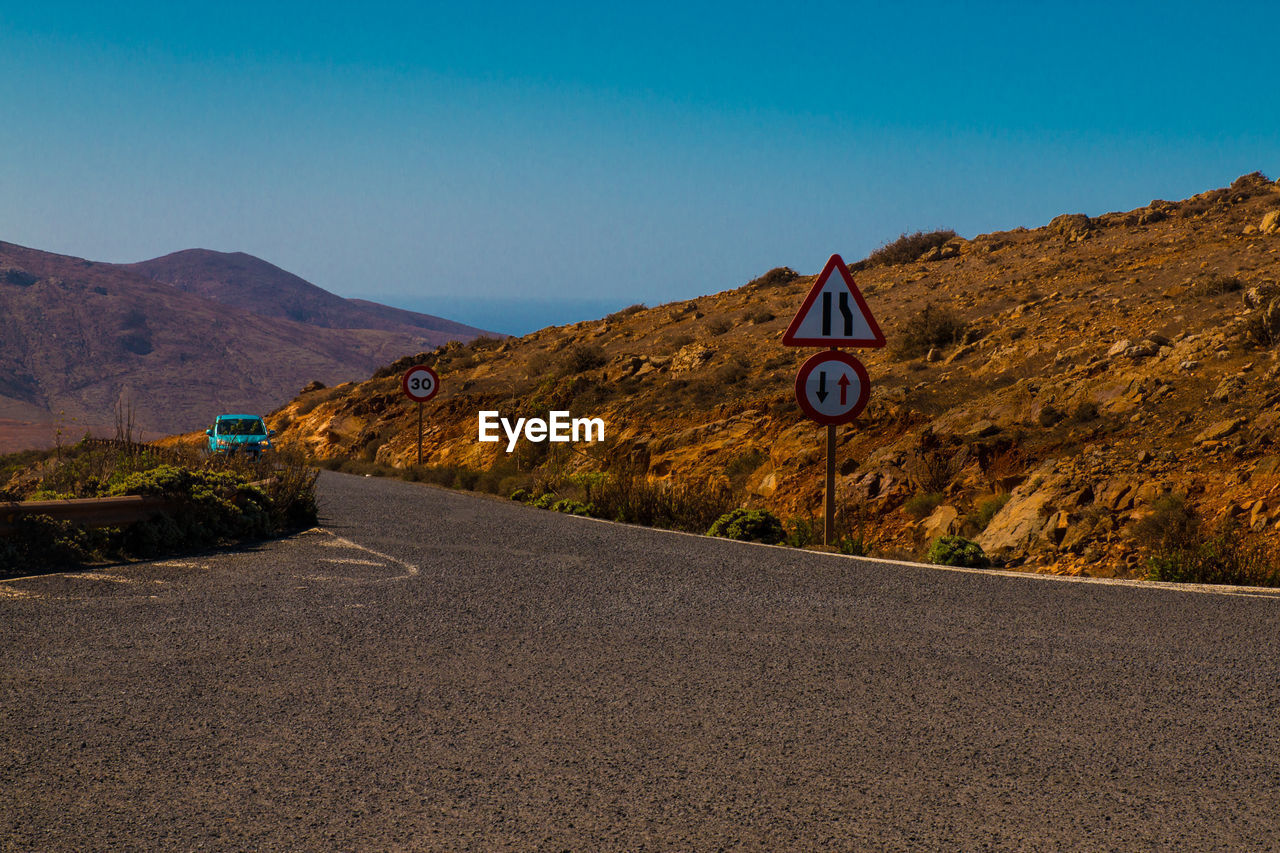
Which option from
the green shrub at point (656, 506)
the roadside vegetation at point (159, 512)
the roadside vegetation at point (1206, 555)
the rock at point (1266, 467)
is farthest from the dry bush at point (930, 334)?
the roadside vegetation at point (159, 512)

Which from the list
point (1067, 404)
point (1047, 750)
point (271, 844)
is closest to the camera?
point (271, 844)

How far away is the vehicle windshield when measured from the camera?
27844 millimetres

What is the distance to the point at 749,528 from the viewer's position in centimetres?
1226

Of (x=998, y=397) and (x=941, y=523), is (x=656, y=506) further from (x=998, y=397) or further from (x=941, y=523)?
(x=998, y=397)

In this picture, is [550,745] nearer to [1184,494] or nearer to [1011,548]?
[1011,548]

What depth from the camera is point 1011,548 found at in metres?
12.0

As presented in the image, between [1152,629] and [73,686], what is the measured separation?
21.9 ft

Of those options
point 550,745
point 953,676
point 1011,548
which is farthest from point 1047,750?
point 1011,548

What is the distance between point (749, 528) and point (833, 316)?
106 inches

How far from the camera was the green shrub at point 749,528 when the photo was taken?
12188 mm

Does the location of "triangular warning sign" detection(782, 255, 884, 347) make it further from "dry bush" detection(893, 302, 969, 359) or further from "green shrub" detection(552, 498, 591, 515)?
"dry bush" detection(893, 302, 969, 359)

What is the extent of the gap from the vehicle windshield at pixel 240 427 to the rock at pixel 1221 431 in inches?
902

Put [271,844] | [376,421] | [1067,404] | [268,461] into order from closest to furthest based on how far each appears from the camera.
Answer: [271,844], [268,461], [1067,404], [376,421]

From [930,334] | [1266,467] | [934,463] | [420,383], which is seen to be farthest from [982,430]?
[420,383]
